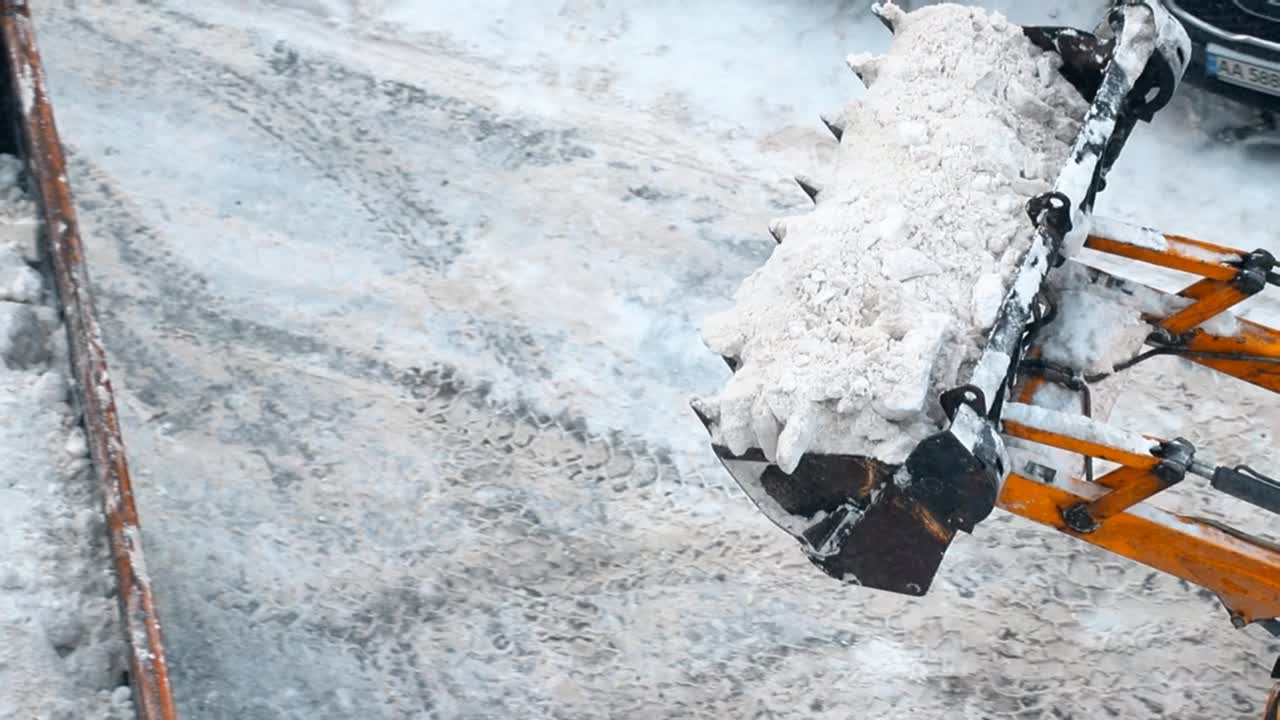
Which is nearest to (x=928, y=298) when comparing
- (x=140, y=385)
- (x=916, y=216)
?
(x=916, y=216)

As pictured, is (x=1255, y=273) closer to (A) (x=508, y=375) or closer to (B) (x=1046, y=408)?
(B) (x=1046, y=408)

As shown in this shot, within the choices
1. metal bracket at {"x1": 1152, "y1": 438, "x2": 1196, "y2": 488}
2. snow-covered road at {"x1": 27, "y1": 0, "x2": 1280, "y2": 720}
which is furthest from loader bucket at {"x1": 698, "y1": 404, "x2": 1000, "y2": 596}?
snow-covered road at {"x1": 27, "y1": 0, "x2": 1280, "y2": 720}

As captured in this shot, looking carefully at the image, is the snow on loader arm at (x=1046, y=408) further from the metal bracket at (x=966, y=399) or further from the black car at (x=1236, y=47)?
the black car at (x=1236, y=47)

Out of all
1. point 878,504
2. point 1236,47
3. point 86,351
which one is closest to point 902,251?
point 878,504

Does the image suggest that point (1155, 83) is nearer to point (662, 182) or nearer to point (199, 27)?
point (662, 182)

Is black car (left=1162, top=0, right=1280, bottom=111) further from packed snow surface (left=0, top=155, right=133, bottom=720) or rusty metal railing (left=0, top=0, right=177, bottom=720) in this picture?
packed snow surface (left=0, top=155, right=133, bottom=720)

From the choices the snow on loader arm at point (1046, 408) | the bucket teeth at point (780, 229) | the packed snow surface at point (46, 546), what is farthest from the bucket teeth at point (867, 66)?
the packed snow surface at point (46, 546)

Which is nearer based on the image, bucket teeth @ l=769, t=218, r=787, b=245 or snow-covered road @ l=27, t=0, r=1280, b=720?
bucket teeth @ l=769, t=218, r=787, b=245
